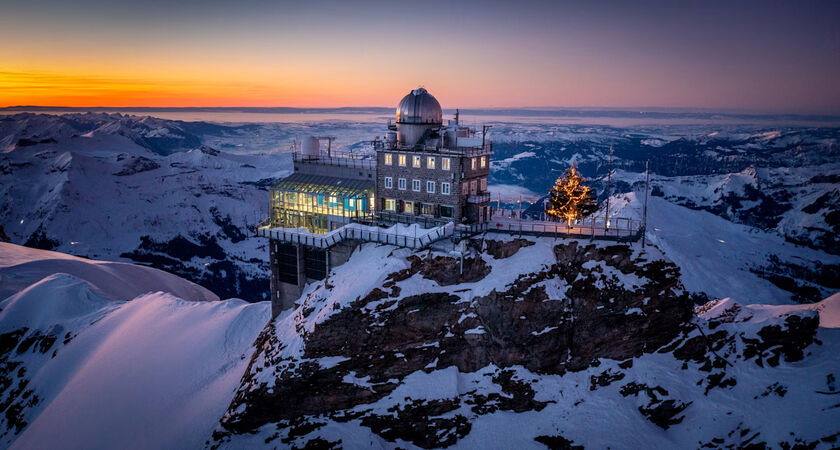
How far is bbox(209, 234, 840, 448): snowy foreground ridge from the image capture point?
46281mm

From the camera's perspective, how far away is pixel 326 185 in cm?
6625

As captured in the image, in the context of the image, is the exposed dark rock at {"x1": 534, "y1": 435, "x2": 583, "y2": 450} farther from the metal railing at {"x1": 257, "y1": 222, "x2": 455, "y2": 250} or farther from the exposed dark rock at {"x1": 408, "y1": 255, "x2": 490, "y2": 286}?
the metal railing at {"x1": 257, "y1": 222, "x2": 455, "y2": 250}

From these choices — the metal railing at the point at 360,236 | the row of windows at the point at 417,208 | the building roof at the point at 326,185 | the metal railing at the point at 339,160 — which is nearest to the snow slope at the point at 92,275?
the building roof at the point at 326,185

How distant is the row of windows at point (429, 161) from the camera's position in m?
58.1

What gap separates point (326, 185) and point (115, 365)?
123ft

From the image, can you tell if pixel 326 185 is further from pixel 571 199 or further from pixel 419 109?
pixel 571 199

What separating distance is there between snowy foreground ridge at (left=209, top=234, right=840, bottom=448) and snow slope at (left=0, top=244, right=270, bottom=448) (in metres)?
10.3

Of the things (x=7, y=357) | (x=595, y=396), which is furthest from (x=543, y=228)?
(x=7, y=357)

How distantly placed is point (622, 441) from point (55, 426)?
2510 inches

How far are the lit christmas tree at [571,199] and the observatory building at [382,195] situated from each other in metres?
8.45

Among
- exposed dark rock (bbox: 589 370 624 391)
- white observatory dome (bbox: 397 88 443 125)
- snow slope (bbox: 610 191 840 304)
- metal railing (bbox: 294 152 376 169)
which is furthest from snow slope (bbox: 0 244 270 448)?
snow slope (bbox: 610 191 840 304)

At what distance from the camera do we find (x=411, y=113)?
6228 cm

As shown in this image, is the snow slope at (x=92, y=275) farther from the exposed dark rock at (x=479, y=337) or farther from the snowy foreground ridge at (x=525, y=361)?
the snowy foreground ridge at (x=525, y=361)

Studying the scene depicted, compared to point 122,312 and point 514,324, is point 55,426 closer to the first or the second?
point 122,312
